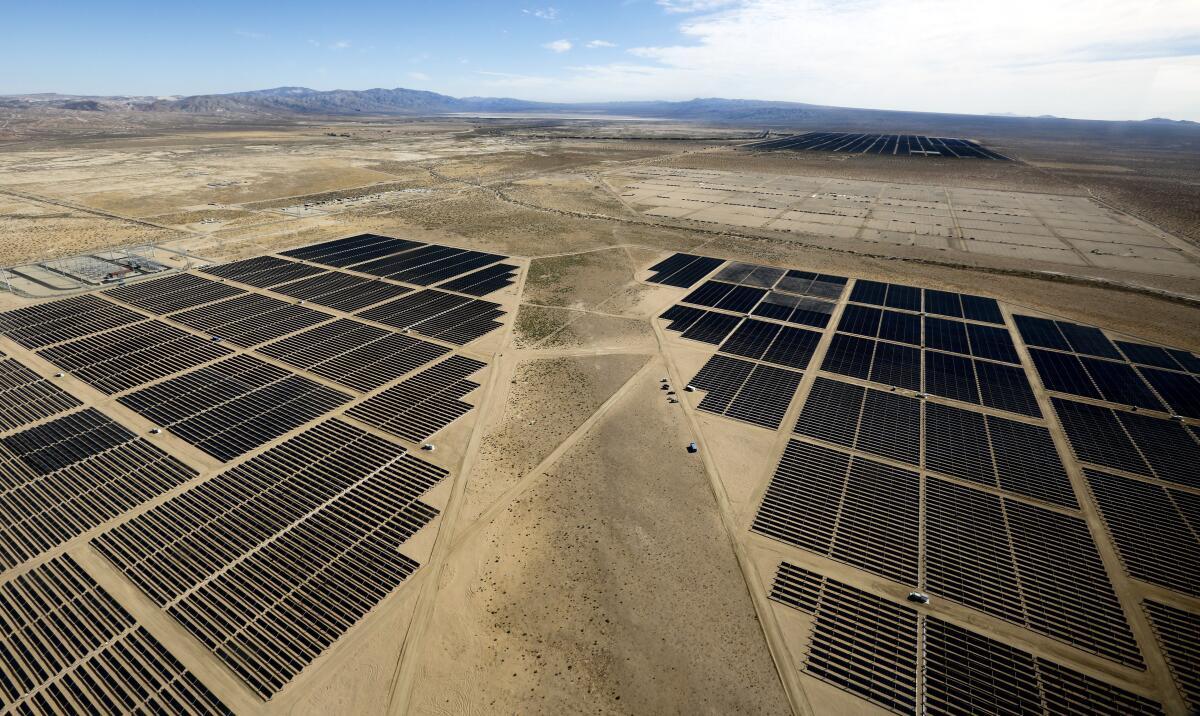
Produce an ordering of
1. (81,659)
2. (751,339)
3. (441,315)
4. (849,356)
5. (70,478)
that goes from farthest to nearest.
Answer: (441,315) → (751,339) → (849,356) → (70,478) → (81,659)

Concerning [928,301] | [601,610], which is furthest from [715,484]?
[928,301]

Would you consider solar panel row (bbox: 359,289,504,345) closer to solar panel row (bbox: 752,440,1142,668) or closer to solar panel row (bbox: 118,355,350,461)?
solar panel row (bbox: 118,355,350,461)

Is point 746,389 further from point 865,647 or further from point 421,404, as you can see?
point 421,404

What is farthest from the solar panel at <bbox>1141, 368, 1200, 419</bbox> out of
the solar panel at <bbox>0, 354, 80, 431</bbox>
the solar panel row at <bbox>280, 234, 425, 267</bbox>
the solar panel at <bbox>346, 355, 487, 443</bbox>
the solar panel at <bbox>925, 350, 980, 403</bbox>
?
the solar panel row at <bbox>280, 234, 425, 267</bbox>

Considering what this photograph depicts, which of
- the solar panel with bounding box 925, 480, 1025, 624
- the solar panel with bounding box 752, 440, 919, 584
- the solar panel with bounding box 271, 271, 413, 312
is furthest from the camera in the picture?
the solar panel with bounding box 271, 271, 413, 312

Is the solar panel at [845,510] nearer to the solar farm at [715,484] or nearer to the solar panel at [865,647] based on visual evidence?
the solar farm at [715,484]

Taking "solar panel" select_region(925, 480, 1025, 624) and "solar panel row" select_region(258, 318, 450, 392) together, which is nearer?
"solar panel" select_region(925, 480, 1025, 624)

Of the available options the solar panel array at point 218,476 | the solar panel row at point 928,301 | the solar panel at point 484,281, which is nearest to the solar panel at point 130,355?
the solar panel array at point 218,476
